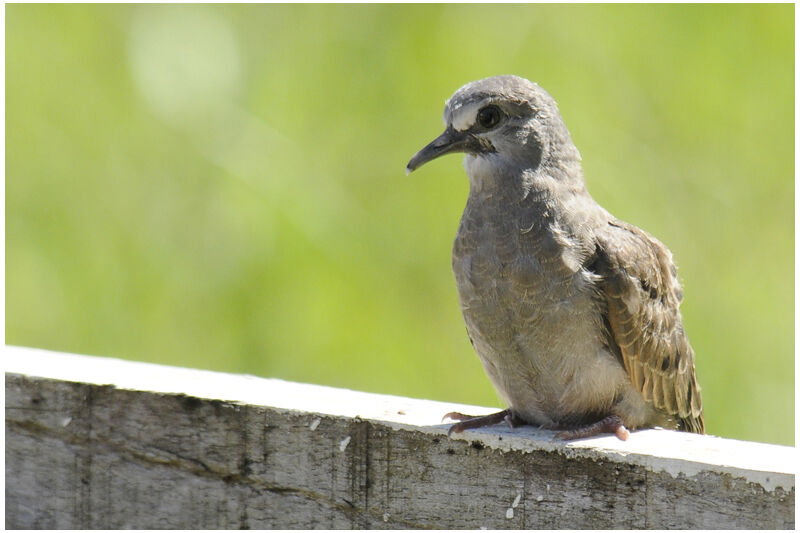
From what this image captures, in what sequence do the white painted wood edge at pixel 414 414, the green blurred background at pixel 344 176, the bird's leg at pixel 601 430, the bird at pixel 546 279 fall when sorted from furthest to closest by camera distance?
the green blurred background at pixel 344 176, the bird at pixel 546 279, the bird's leg at pixel 601 430, the white painted wood edge at pixel 414 414

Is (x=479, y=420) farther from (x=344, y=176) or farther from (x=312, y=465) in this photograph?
(x=344, y=176)

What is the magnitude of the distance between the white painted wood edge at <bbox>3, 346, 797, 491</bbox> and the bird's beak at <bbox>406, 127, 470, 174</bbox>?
2.12 ft

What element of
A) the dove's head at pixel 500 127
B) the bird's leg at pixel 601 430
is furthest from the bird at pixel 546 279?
the bird's leg at pixel 601 430

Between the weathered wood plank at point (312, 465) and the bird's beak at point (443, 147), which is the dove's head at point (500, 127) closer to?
the bird's beak at point (443, 147)

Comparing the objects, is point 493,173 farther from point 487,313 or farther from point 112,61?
point 112,61

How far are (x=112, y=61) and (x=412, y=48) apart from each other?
4.28ft

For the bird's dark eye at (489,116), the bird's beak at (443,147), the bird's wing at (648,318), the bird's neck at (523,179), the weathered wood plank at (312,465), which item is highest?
the bird's dark eye at (489,116)

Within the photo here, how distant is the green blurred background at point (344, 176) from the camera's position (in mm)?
4383

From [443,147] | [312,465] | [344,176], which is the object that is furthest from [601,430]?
[344,176]

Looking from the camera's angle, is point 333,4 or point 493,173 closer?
point 493,173

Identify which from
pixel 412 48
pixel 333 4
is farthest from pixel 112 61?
pixel 412 48

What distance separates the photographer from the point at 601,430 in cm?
262

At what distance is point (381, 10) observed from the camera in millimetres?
4609

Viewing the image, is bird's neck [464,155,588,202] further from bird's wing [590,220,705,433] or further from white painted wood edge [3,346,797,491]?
white painted wood edge [3,346,797,491]
